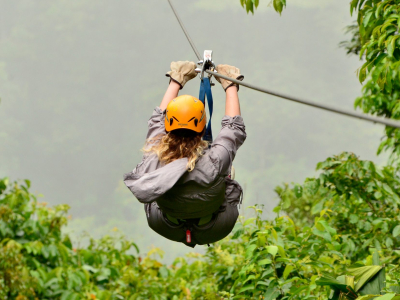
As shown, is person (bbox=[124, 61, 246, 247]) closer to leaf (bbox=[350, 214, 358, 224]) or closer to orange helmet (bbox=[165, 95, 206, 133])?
orange helmet (bbox=[165, 95, 206, 133])

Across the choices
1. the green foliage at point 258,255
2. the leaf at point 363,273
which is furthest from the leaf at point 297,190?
the leaf at point 363,273

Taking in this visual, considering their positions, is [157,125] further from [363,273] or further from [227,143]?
[363,273]

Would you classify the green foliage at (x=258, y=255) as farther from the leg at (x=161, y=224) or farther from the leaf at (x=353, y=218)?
the leg at (x=161, y=224)

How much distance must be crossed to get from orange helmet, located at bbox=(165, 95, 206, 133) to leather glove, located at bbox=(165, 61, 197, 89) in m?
0.37

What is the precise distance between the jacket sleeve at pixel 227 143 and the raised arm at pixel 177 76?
406 millimetres

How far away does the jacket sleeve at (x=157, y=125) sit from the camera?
2676mm

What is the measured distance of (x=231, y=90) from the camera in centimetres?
276

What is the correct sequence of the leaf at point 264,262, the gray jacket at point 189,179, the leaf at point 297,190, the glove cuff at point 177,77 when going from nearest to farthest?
1. the gray jacket at point 189,179
2. the glove cuff at point 177,77
3. the leaf at point 264,262
4. the leaf at point 297,190

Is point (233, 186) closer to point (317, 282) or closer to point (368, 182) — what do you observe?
point (317, 282)

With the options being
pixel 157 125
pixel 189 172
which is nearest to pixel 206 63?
pixel 157 125

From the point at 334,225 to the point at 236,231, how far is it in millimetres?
1412

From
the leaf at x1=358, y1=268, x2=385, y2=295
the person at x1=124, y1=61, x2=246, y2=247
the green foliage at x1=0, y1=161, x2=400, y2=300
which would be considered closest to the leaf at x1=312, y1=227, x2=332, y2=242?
the green foliage at x1=0, y1=161, x2=400, y2=300

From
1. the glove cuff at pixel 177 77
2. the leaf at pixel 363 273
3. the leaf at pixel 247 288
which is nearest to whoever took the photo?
the glove cuff at pixel 177 77

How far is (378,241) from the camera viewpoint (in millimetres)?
4473
